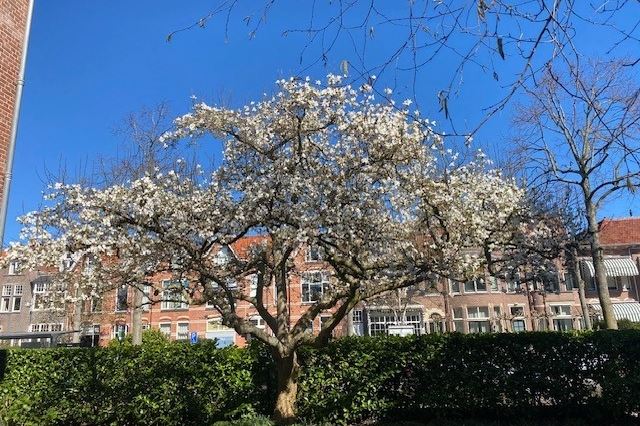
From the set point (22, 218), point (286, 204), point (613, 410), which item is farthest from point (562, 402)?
point (22, 218)

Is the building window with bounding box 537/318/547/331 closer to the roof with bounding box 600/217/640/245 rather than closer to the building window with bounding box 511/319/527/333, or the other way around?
the building window with bounding box 511/319/527/333

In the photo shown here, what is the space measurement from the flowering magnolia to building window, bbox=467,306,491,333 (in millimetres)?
32381

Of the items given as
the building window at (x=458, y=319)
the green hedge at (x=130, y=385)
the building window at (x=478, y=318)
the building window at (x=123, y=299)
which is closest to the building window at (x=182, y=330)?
the building window at (x=123, y=299)

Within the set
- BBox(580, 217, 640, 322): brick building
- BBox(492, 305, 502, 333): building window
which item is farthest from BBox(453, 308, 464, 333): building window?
BBox(580, 217, 640, 322): brick building

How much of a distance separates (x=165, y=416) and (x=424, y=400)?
5.03 metres

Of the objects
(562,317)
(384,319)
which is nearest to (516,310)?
(562,317)

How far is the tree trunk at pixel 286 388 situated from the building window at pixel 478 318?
109 feet

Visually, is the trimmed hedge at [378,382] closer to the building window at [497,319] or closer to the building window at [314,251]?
the building window at [314,251]

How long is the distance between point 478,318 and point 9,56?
36911 millimetres

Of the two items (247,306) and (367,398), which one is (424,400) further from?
(247,306)

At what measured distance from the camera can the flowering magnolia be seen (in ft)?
27.5

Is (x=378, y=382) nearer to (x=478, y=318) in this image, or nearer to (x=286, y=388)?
(x=286, y=388)

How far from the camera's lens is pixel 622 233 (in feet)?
135

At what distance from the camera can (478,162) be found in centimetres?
1120
